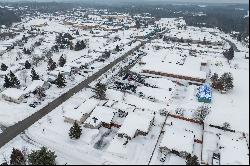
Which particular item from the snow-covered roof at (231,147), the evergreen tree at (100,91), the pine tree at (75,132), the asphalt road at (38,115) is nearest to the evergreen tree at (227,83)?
the snow-covered roof at (231,147)

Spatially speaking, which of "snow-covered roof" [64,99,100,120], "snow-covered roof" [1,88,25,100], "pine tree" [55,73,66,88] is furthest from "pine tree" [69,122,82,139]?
"pine tree" [55,73,66,88]

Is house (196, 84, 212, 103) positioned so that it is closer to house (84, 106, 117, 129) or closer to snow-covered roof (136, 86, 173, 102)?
snow-covered roof (136, 86, 173, 102)

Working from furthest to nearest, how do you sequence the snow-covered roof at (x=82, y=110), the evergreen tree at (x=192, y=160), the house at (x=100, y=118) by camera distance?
the snow-covered roof at (x=82, y=110) < the house at (x=100, y=118) < the evergreen tree at (x=192, y=160)

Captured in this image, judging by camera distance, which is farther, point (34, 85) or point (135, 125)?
point (34, 85)

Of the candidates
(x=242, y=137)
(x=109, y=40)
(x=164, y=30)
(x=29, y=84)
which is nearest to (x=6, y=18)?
(x=109, y=40)

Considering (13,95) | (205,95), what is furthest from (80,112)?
(205,95)

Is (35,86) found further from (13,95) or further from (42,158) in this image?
(42,158)

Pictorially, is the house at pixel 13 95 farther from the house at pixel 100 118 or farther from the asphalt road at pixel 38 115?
the house at pixel 100 118
